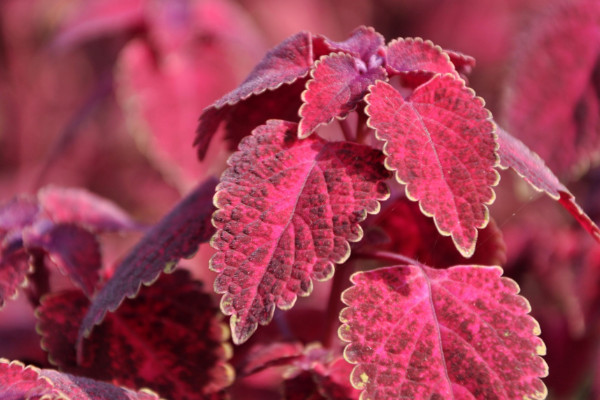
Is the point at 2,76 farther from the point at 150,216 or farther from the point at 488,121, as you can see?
the point at 488,121

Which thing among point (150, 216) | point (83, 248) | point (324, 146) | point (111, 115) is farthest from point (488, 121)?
point (111, 115)

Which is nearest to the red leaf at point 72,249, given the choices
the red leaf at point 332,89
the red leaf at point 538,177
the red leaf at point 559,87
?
the red leaf at point 332,89

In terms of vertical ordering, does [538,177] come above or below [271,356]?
above

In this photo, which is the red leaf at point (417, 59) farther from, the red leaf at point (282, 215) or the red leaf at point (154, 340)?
the red leaf at point (154, 340)

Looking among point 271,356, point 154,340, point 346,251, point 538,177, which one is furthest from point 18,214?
point 538,177

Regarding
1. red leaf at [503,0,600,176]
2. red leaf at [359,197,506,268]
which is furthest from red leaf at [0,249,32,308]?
red leaf at [503,0,600,176]

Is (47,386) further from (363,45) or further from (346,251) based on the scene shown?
(363,45)
